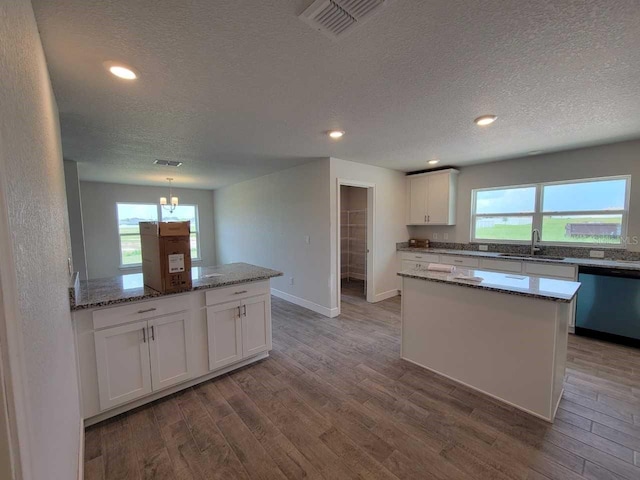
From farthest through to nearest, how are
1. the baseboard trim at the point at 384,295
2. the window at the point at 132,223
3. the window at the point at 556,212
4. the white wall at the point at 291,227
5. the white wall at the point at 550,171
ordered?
the window at the point at 132,223 < the baseboard trim at the point at 384,295 < the white wall at the point at 291,227 < the window at the point at 556,212 < the white wall at the point at 550,171

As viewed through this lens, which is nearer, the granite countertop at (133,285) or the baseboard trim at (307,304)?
the granite countertop at (133,285)

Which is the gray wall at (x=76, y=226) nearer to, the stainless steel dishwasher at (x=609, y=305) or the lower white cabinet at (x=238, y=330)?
the lower white cabinet at (x=238, y=330)

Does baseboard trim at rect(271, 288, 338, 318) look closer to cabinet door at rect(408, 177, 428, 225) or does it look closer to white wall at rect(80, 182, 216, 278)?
cabinet door at rect(408, 177, 428, 225)

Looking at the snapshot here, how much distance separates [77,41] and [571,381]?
14.3ft

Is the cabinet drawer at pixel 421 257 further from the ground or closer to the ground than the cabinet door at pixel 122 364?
further from the ground

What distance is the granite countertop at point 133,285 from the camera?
1.89m

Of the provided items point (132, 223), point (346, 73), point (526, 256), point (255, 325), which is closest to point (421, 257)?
point (526, 256)

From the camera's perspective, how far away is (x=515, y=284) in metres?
2.19

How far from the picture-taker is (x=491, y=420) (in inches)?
76.7

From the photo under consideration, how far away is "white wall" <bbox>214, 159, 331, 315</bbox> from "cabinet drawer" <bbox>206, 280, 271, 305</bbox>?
146 cm

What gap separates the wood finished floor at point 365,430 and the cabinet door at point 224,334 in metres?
0.20

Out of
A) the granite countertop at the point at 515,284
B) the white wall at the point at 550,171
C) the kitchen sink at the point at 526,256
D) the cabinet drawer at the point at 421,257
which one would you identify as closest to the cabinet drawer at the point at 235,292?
the granite countertop at the point at 515,284

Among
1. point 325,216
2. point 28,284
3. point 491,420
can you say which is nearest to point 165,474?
point 28,284

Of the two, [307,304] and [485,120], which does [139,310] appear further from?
[485,120]
